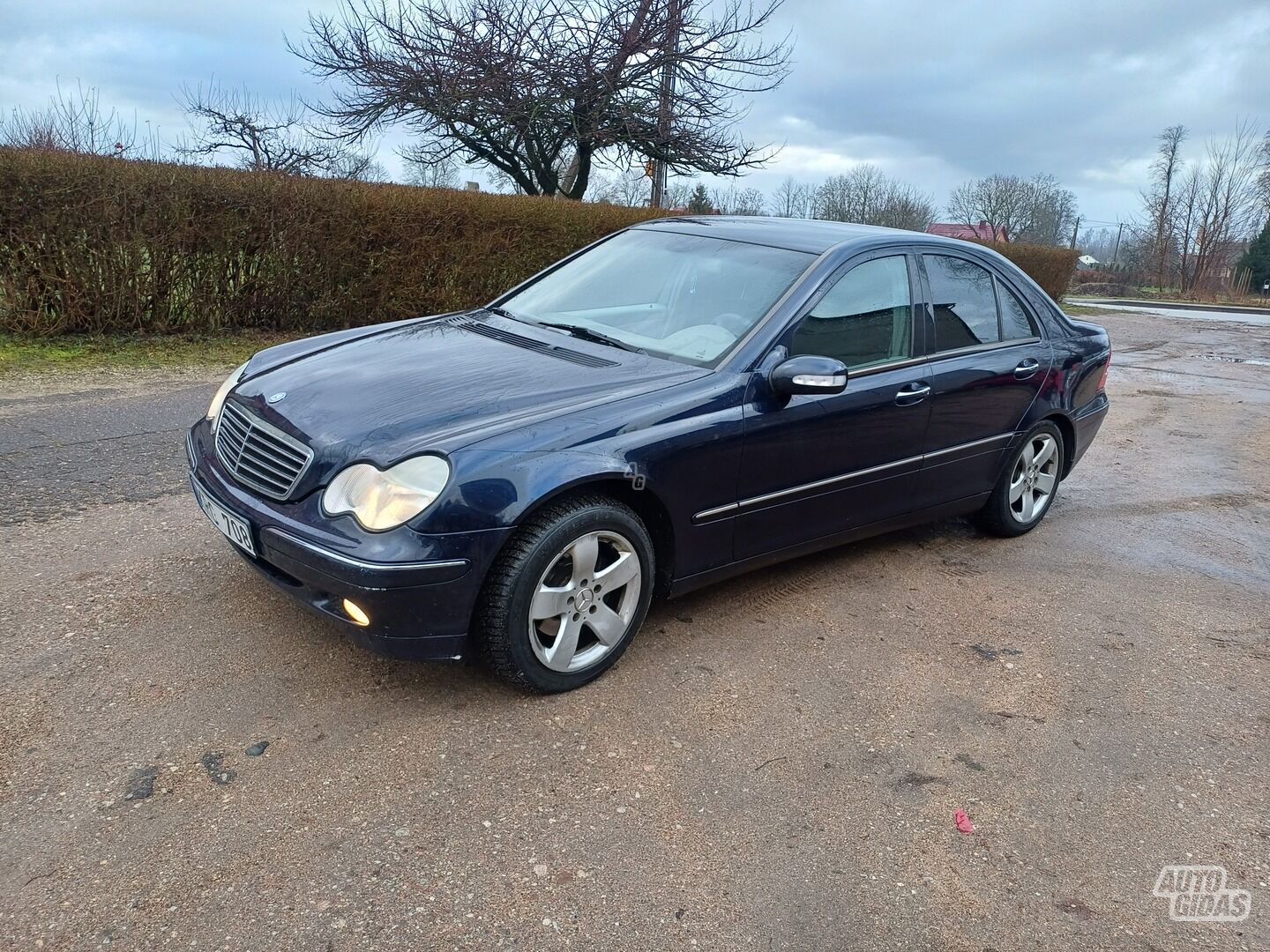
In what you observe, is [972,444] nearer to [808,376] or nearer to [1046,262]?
[808,376]

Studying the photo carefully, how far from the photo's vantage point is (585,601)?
321 cm

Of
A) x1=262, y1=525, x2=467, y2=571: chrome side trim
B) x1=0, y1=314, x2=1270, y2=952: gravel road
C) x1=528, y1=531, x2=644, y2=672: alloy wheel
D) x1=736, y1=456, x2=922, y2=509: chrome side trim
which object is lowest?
x1=0, y1=314, x2=1270, y2=952: gravel road

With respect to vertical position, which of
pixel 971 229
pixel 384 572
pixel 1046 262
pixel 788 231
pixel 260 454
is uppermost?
pixel 971 229

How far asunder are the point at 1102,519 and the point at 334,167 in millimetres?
19548

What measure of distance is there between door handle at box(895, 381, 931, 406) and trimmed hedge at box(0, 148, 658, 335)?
736 cm

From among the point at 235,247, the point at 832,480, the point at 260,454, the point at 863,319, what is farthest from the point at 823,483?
A: the point at 235,247

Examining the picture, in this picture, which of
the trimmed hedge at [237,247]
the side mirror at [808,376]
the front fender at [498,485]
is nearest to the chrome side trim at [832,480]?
the side mirror at [808,376]

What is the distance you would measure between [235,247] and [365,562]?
776cm

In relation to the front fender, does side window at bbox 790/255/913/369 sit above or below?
above

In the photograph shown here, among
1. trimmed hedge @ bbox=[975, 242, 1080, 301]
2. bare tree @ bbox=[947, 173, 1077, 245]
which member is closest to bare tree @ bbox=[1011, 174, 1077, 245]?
bare tree @ bbox=[947, 173, 1077, 245]

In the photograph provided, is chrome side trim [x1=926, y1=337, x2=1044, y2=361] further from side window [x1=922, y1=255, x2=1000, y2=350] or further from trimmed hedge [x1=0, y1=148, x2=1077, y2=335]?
trimmed hedge [x1=0, y1=148, x2=1077, y2=335]

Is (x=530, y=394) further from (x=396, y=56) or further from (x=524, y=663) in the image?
(x=396, y=56)

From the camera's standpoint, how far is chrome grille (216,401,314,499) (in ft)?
10.1

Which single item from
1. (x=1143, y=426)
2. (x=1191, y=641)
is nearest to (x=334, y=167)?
(x=1143, y=426)
